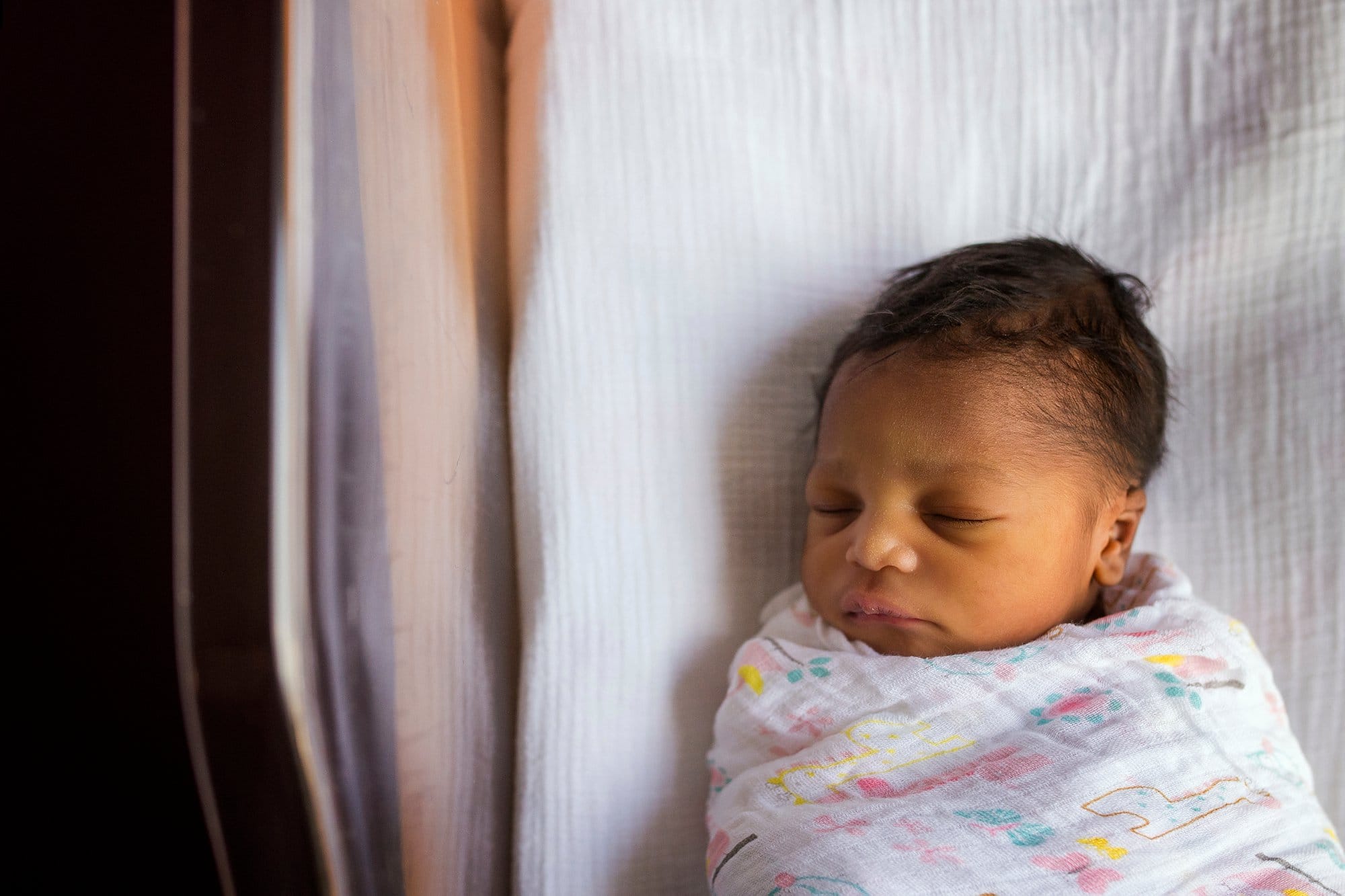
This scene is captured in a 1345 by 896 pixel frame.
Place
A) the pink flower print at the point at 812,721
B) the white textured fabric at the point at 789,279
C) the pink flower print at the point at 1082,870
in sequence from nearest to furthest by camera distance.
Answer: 1. the pink flower print at the point at 1082,870
2. the pink flower print at the point at 812,721
3. the white textured fabric at the point at 789,279

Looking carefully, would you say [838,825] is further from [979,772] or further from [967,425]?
[967,425]

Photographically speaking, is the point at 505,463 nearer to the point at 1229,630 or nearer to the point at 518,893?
the point at 518,893

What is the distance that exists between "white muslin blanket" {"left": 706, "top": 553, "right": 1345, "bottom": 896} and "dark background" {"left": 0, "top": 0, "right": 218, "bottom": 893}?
0.50 meters

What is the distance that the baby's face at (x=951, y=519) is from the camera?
0.68 meters

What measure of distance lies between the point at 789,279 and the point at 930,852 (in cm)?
51

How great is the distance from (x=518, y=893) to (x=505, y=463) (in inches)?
13.6

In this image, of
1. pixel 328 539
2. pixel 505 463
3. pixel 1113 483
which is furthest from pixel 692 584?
pixel 328 539

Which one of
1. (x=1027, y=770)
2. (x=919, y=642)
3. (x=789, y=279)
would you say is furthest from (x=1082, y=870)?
(x=789, y=279)

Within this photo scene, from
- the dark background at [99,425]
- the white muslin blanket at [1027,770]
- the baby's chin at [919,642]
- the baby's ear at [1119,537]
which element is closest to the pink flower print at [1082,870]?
the white muslin blanket at [1027,770]

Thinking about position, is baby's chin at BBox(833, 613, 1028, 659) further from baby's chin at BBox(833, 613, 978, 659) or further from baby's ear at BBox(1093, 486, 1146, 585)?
baby's ear at BBox(1093, 486, 1146, 585)

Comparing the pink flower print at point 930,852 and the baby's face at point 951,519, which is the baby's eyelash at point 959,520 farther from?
the pink flower print at point 930,852

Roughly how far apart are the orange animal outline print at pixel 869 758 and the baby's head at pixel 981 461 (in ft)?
0.25

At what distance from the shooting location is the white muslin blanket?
1.86ft

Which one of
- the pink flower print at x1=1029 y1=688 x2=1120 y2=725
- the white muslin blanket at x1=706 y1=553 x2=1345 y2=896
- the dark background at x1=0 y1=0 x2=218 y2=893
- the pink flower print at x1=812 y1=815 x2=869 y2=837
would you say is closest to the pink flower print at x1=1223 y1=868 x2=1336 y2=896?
the white muslin blanket at x1=706 y1=553 x2=1345 y2=896
